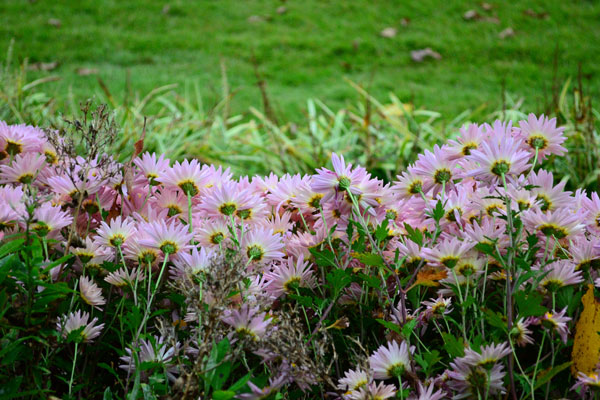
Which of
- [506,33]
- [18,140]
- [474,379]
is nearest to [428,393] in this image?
[474,379]

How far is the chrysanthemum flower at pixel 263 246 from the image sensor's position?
1001 mm

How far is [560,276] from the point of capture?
95 centimetres

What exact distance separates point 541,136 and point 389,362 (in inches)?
21.2

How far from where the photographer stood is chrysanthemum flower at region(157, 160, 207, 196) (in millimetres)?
1132

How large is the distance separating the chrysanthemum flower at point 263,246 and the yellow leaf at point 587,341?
20.2 inches

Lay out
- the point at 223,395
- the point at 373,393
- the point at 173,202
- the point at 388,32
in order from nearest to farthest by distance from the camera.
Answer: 1. the point at 223,395
2. the point at 373,393
3. the point at 173,202
4. the point at 388,32

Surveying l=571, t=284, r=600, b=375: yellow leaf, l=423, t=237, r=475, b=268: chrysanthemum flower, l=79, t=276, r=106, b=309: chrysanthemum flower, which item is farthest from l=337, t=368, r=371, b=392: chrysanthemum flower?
l=79, t=276, r=106, b=309: chrysanthemum flower

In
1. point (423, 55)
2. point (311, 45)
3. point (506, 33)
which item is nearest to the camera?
point (423, 55)

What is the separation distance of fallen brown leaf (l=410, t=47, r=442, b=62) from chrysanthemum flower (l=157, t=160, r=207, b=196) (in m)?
6.34

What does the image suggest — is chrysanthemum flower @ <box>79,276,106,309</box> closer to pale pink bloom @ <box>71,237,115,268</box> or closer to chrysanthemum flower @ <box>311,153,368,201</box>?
pale pink bloom @ <box>71,237,115,268</box>

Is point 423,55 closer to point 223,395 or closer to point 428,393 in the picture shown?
point 428,393

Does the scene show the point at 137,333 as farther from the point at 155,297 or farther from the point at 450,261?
the point at 450,261

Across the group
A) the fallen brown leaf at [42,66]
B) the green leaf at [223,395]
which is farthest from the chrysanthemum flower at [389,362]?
the fallen brown leaf at [42,66]

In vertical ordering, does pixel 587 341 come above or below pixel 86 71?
above
